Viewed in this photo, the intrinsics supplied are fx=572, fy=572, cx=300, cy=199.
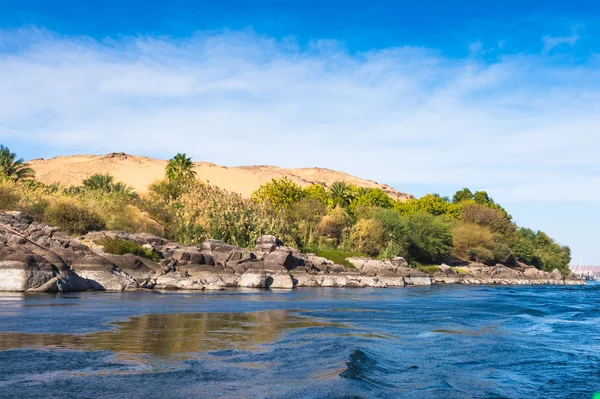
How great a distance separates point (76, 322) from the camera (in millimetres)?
17672

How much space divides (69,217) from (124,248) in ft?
40.5

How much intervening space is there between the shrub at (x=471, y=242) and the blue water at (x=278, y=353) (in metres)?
67.8

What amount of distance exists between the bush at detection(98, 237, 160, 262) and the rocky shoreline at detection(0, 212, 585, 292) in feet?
2.07

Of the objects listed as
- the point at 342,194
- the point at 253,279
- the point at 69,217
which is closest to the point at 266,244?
the point at 253,279

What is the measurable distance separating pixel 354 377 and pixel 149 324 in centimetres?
921

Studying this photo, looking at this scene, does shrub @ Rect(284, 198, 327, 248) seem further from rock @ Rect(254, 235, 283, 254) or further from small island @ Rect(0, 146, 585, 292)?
rock @ Rect(254, 235, 283, 254)

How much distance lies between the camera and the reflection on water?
531 inches

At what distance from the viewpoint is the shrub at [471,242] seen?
9031cm

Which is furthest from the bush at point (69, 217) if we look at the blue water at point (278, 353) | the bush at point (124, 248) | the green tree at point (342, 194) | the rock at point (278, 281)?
the green tree at point (342, 194)

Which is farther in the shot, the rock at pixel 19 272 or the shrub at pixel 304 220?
the shrub at pixel 304 220

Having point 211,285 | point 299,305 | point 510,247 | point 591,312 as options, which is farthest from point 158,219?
point 510,247

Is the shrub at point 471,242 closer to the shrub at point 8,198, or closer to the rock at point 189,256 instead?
the rock at point 189,256

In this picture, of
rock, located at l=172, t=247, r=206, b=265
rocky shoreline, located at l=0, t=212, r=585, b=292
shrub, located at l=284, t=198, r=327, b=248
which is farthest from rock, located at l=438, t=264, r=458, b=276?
rock, located at l=172, t=247, r=206, b=265

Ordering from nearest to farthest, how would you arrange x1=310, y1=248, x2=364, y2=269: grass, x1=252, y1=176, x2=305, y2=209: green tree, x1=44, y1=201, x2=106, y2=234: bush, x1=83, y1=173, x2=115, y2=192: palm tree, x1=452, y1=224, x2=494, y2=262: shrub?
x1=44, y1=201, x2=106, y2=234: bush → x1=310, y1=248, x2=364, y2=269: grass → x1=83, y1=173, x2=115, y2=192: palm tree → x1=252, y1=176, x2=305, y2=209: green tree → x1=452, y1=224, x2=494, y2=262: shrub
